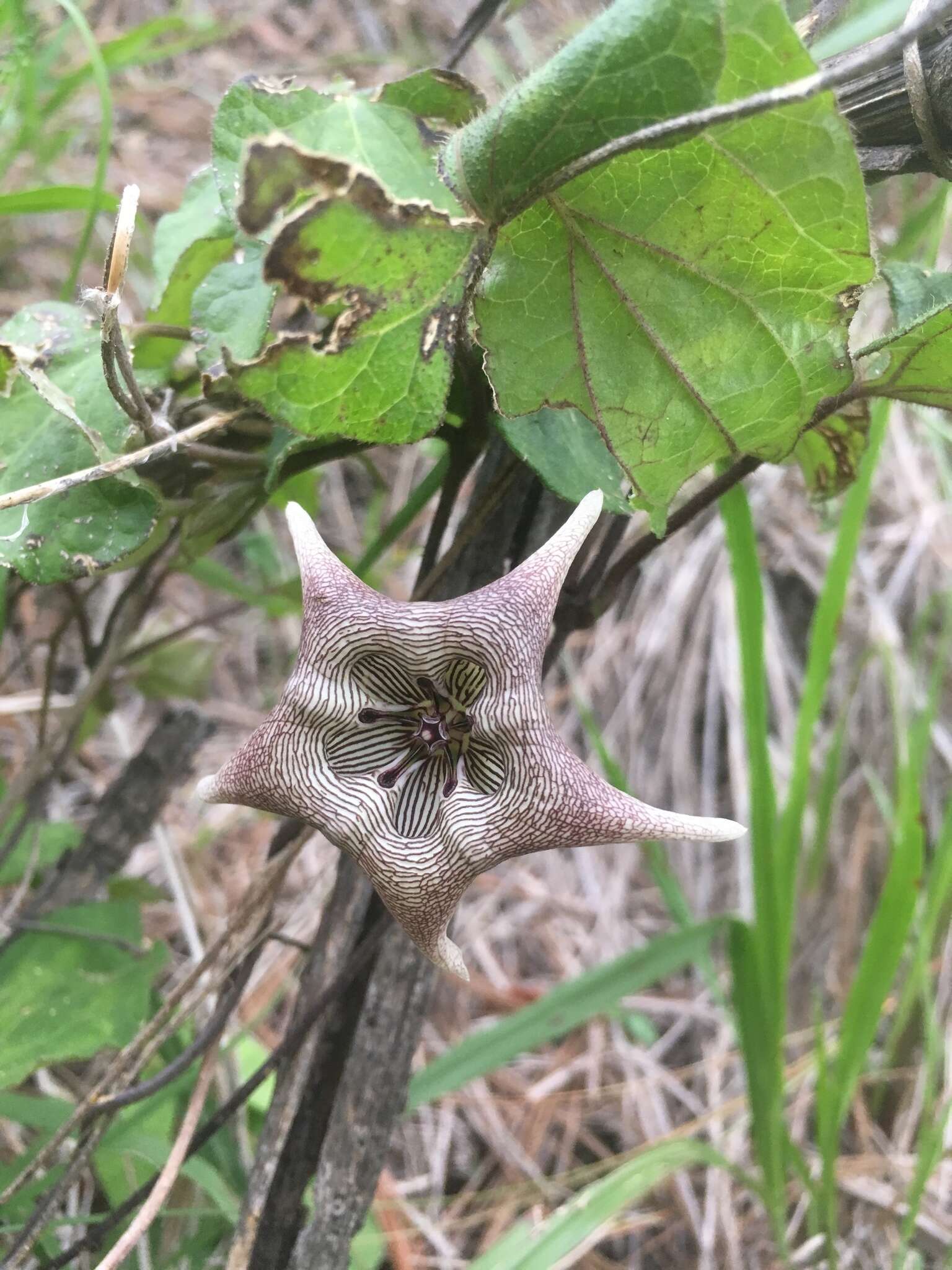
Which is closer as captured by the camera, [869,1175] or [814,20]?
A: [814,20]

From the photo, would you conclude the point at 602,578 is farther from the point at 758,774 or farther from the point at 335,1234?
the point at 335,1234

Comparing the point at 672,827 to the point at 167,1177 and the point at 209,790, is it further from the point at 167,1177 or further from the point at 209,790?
the point at 167,1177

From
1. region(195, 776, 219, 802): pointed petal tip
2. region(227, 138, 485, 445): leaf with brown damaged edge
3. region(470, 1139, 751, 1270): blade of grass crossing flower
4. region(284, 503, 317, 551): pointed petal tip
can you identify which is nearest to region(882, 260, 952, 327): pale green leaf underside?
region(227, 138, 485, 445): leaf with brown damaged edge

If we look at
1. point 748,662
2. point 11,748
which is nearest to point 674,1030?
point 748,662

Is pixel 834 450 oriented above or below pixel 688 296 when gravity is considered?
below

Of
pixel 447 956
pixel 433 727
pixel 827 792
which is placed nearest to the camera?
pixel 447 956

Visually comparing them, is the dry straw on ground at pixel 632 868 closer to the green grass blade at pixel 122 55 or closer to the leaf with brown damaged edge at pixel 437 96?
the green grass blade at pixel 122 55

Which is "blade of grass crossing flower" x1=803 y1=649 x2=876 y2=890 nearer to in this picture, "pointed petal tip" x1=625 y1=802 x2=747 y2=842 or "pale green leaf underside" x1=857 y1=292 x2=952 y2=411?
"pale green leaf underside" x1=857 y1=292 x2=952 y2=411

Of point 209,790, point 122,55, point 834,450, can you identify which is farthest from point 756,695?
point 122,55
